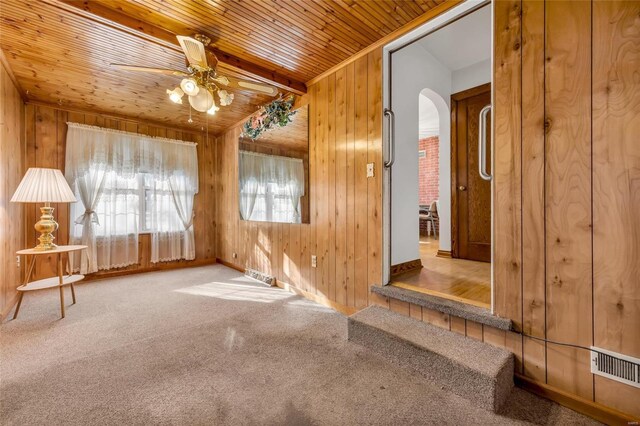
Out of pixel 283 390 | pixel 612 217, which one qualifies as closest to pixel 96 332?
pixel 283 390

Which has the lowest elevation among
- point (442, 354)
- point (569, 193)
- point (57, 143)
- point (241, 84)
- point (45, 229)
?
point (442, 354)

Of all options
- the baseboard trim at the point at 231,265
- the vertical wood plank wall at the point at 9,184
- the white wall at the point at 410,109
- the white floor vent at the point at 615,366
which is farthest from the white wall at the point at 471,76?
the vertical wood plank wall at the point at 9,184

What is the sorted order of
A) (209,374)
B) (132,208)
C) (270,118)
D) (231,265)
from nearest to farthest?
(209,374) < (270,118) < (132,208) < (231,265)

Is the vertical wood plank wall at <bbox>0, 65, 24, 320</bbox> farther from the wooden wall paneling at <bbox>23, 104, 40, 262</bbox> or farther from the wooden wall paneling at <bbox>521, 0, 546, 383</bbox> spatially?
the wooden wall paneling at <bbox>521, 0, 546, 383</bbox>

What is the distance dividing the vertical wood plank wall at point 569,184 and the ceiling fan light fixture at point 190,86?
217cm

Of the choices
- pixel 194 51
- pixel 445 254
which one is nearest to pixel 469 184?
pixel 445 254

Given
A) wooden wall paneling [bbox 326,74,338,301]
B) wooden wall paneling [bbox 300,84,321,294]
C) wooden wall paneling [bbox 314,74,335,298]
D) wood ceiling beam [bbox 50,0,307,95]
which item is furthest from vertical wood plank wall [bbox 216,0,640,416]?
wood ceiling beam [bbox 50,0,307,95]

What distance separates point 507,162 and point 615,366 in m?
1.17

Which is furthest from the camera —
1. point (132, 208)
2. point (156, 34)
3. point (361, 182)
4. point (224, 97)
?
point (132, 208)

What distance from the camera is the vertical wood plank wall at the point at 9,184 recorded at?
8.27ft

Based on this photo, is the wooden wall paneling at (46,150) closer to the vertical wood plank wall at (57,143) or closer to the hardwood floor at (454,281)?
the vertical wood plank wall at (57,143)

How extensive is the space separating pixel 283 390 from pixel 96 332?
1.86m

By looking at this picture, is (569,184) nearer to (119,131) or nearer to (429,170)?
(119,131)

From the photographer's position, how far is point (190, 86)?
2080mm
